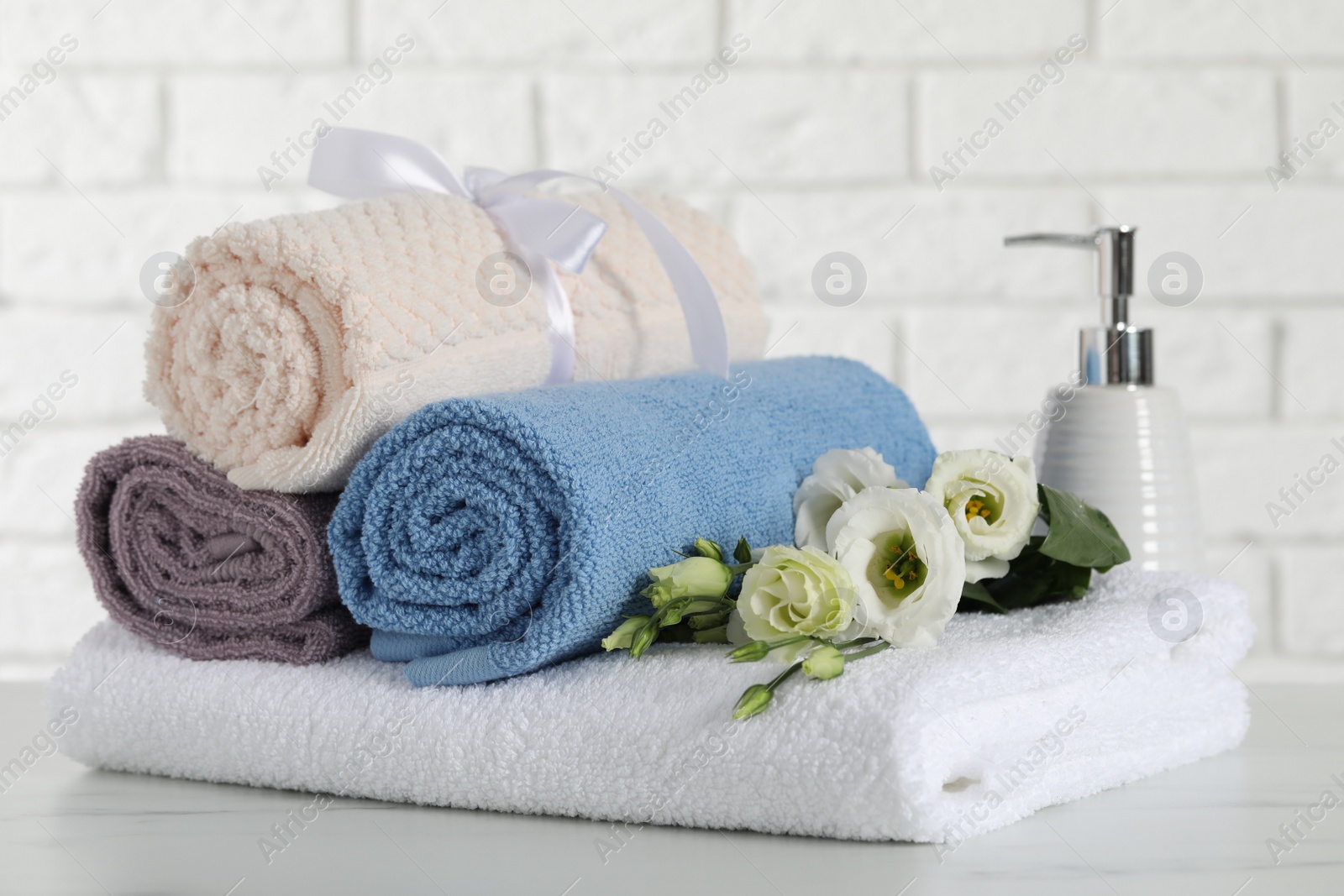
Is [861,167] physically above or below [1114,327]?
above

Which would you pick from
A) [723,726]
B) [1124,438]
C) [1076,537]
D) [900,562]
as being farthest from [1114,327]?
[723,726]

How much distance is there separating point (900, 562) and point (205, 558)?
288 millimetres

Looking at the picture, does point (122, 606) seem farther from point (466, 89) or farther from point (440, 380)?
point (466, 89)

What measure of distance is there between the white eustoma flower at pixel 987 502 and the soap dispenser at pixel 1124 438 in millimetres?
120

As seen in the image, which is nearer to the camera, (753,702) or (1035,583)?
(753,702)

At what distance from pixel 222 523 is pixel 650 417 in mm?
182

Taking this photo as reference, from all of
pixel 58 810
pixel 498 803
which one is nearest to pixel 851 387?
pixel 498 803

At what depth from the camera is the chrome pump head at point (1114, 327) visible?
A: 73 cm

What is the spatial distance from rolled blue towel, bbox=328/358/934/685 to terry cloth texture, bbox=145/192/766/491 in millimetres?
27

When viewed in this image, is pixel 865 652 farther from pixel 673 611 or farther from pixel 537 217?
pixel 537 217

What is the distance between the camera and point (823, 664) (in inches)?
18.8

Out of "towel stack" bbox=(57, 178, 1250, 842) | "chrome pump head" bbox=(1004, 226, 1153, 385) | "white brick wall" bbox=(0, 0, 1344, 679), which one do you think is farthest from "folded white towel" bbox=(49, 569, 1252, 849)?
"white brick wall" bbox=(0, 0, 1344, 679)

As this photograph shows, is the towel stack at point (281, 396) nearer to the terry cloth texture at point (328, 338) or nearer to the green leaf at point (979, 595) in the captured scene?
the terry cloth texture at point (328, 338)

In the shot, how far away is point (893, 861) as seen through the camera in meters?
0.45
